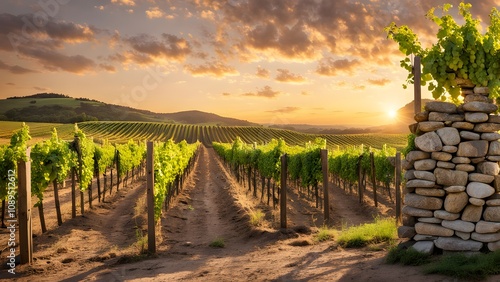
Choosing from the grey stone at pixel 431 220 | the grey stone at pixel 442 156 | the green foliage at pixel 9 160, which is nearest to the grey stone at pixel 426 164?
the grey stone at pixel 442 156

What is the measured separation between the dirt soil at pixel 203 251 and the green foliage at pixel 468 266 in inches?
8.8

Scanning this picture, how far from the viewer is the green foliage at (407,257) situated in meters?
7.15

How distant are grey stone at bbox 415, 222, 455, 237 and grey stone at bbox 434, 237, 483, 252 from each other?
9 centimetres

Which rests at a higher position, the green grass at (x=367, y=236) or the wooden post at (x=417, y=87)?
the wooden post at (x=417, y=87)

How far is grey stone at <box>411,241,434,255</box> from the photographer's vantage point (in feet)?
24.2

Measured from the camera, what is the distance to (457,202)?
290 inches

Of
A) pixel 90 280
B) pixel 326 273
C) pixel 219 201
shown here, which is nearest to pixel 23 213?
pixel 90 280

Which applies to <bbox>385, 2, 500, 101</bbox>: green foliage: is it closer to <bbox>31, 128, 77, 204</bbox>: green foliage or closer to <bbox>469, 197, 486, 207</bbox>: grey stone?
<bbox>469, 197, 486, 207</bbox>: grey stone

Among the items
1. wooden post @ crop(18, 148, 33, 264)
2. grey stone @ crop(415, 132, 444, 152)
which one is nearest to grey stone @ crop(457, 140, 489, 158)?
grey stone @ crop(415, 132, 444, 152)

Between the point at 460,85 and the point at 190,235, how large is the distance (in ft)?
30.5

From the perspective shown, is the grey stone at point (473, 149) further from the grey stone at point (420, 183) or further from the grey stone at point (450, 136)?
the grey stone at point (420, 183)

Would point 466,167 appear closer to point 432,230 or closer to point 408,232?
point 432,230

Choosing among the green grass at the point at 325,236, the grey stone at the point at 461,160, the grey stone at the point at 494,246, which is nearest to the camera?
the grey stone at the point at 494,246

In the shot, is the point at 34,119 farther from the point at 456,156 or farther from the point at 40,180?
the point at 456,156
